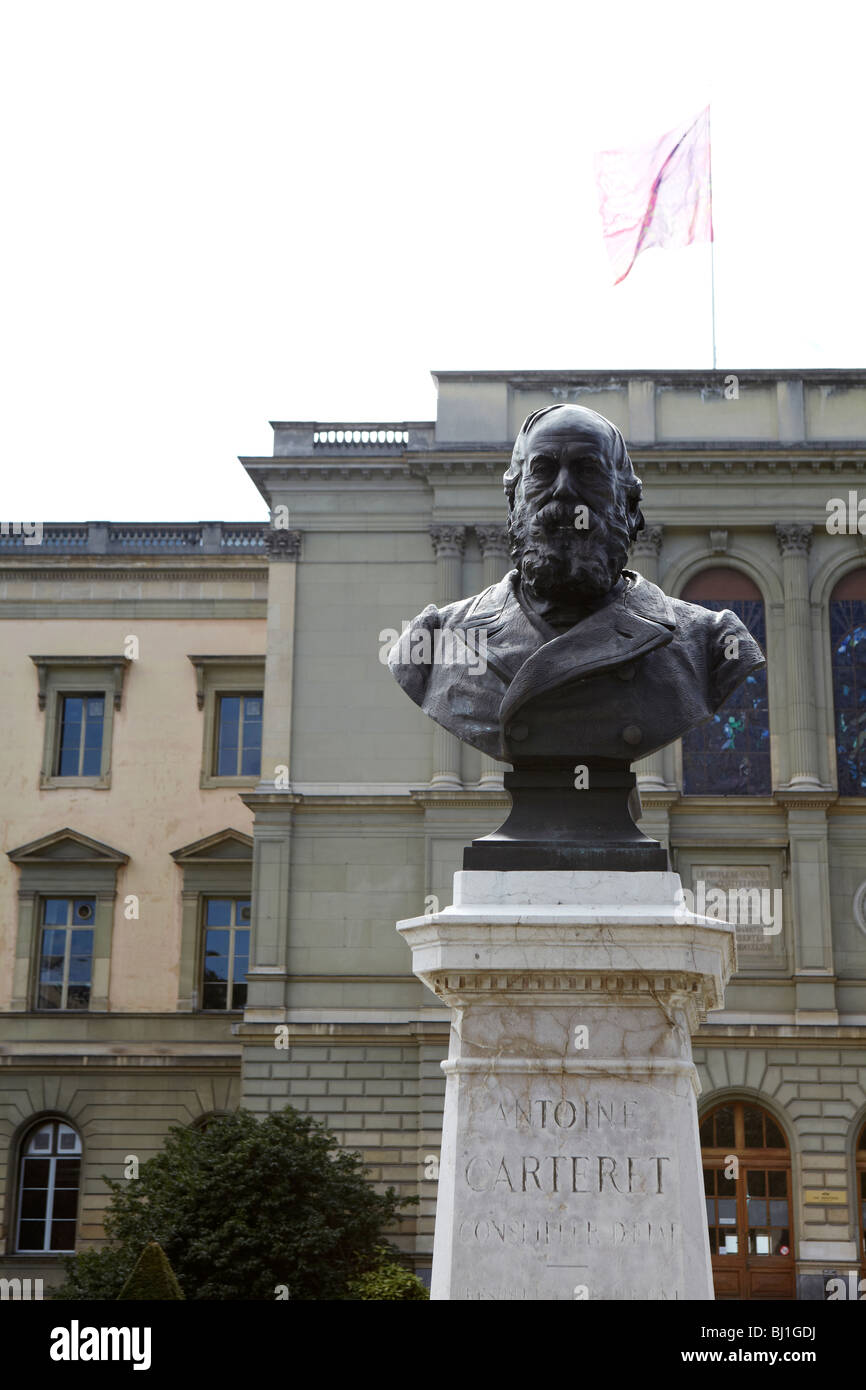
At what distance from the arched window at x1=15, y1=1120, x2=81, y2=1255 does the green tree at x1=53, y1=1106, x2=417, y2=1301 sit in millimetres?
10595

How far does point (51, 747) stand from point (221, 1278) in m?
17.3

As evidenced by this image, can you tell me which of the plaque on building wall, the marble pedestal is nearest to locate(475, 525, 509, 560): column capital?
the plaque on building wall

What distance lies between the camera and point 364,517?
112ft

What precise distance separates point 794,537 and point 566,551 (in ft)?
87.7

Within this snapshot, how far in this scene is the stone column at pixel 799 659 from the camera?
1245 inches

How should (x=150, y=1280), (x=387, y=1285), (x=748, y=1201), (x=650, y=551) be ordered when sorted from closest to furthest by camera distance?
(x=150, y=1280) < (x=387, y=1285) < (x=748, y=1201) < (x=650, y=551)

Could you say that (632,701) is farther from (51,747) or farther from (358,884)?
(51,747)

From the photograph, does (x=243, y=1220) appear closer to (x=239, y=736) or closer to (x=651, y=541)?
(x=239, y=736)

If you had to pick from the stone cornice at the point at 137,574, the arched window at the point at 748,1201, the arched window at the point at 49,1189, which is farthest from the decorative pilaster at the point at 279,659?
the arched window at the point at 748,1201

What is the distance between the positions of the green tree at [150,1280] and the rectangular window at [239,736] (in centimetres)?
2439

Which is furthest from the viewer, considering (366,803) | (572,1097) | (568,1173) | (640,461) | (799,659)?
(640,461)

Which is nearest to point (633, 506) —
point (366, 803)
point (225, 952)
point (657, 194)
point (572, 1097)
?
point (572, 1097)

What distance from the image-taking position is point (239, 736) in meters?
36.8
